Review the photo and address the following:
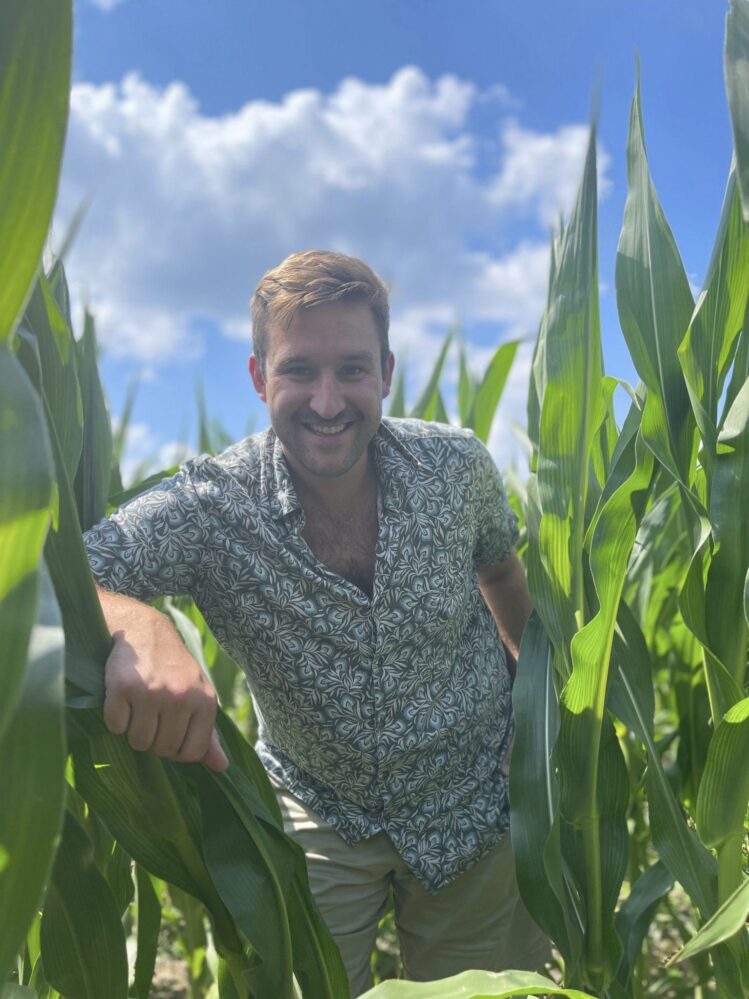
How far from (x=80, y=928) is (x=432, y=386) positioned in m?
1.34

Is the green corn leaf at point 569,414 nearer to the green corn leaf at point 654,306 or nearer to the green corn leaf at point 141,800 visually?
the green corn leaf at point 654,306

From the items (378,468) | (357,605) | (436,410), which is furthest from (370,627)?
(436,410)

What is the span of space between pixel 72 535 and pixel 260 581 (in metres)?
0.63

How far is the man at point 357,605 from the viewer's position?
1270mm

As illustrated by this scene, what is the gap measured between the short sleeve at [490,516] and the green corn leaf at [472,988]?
85 cm

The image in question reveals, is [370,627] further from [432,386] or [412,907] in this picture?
[432,386]

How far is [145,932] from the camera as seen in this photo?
1.14m

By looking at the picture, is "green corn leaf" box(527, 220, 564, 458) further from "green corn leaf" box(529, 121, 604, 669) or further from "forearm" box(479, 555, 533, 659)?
"forearm" box(479, 555, 533, 659)

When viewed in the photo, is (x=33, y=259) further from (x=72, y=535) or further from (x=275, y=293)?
(x=275, y=293)

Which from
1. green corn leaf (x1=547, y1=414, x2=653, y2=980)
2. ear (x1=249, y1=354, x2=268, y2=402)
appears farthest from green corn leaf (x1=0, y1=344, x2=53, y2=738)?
ear (x1=249, y1=354, x2=268, y2=402)

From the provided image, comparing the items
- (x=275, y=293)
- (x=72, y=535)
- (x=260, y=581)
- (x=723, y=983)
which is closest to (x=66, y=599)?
(x=72, y=535)

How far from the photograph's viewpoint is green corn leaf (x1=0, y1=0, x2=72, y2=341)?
441 mm

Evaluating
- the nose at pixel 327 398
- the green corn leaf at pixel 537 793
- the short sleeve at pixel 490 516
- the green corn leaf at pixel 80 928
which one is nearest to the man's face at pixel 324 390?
the nose at pixel 327 398

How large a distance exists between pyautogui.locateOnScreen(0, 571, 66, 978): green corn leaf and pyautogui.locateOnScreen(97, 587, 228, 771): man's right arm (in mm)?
186
